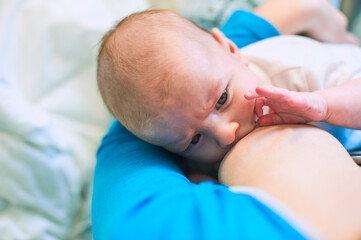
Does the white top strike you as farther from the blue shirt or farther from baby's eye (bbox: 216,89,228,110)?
the blue shirt

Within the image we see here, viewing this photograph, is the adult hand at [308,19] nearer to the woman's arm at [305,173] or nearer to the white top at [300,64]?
the white top at [300,64]

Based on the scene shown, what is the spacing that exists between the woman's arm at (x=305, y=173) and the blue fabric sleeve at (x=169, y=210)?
5 centimetres

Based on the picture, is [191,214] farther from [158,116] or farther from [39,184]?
[39,184]

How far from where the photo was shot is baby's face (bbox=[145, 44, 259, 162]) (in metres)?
0.70

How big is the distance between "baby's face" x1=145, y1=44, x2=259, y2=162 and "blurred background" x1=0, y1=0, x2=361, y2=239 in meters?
0.37

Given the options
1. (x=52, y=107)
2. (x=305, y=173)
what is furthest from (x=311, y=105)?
(x=52, y=107)

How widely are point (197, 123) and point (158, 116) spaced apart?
8cm

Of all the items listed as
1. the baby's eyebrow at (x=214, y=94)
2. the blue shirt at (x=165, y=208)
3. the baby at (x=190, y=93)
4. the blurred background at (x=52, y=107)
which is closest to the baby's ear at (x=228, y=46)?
the baby at (x=190, y=93)

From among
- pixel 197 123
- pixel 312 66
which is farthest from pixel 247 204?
pixel 312 66

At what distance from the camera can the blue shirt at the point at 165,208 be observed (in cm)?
54

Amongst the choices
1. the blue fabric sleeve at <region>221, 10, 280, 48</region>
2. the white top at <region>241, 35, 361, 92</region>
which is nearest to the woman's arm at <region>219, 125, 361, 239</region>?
the white top at <region>241, 35, 361, 92</region>

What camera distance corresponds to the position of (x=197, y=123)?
73cm

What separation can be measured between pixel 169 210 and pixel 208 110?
0.22 m

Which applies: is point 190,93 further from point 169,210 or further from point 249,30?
point 249,30
